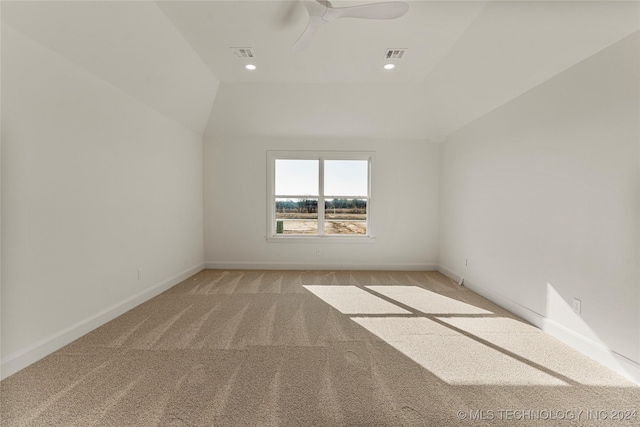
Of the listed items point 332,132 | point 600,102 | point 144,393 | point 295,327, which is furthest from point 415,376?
point 332,132

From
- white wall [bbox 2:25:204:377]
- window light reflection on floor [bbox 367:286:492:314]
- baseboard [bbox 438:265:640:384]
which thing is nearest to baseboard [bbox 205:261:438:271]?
window light reflection on floor [bbox 367:286:492:314]

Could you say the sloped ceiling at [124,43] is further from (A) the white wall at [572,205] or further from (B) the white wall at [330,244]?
(A) the white wall at [572,205]

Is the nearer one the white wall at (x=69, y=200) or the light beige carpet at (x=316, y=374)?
the light beige carpet at (x=316, y=374)

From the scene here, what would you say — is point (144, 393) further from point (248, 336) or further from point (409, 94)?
point (409, 94)

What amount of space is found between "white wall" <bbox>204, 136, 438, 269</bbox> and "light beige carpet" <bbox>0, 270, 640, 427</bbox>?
5.67 ft

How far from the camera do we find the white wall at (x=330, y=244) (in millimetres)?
4562

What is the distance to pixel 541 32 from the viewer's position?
2088mm

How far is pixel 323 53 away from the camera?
9.40 ft

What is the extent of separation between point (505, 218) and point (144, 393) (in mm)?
3715

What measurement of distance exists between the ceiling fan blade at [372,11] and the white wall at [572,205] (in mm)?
1608

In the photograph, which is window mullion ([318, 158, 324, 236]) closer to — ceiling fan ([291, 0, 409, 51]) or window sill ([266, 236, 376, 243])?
window sill ([266, 236, 376, 243])

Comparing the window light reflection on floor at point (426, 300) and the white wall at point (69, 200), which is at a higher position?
the white wall at point (69, 200)

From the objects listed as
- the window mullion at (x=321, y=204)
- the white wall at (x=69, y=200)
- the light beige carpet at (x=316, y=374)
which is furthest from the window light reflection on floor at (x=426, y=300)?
the white wall at (x=69, y=200)

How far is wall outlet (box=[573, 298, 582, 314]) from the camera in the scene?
2078 millimetres
